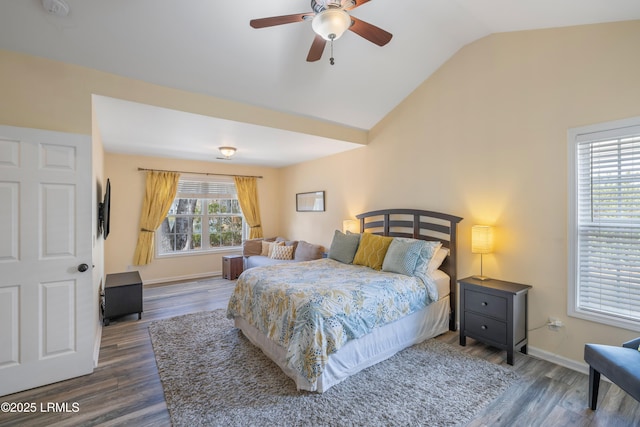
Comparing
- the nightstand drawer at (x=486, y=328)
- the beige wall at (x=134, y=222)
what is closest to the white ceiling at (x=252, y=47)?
the beige wall at (x=134, y=222)

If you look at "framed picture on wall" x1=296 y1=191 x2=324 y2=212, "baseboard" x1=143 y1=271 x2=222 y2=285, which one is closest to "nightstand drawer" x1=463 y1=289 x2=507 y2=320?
"framed picture on wall" x1=296 y1=191 x2=324 y2=212

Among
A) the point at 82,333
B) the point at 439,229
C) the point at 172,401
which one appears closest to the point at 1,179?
the point at 82,333

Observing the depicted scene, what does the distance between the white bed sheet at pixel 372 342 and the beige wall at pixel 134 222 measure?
311 cm

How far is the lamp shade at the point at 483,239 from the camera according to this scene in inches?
117

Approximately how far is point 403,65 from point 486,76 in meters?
0.91

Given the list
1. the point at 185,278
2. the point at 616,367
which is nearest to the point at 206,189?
the point at 185,278

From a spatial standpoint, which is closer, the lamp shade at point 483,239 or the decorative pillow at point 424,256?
the lamp shade at point 483,239

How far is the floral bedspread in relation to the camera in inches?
85.4

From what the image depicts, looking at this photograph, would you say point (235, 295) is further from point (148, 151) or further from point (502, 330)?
point (148, 151)

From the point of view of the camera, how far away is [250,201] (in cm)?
655

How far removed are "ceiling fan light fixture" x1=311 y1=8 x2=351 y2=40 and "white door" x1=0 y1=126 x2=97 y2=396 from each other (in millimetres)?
2165

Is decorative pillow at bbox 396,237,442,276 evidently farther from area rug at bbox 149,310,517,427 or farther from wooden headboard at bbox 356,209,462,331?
area rug at bbox 149,310,517,427

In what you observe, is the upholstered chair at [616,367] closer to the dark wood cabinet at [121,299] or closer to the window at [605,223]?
the window at [605,223]

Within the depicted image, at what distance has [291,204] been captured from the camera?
6.62m
